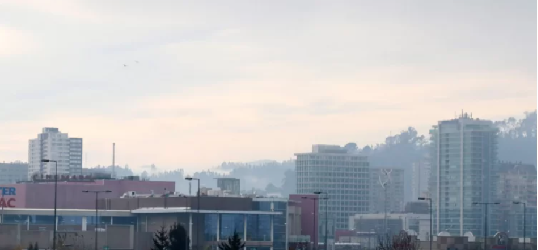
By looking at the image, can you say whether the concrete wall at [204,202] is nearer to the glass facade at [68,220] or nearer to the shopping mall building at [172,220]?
the shopping mall building at [172,220]

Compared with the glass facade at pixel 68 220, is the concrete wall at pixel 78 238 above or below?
below

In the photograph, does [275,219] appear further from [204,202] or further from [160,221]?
[160,221]

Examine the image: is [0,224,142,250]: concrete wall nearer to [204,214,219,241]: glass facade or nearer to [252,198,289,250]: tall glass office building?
[204,214,219,241]: glass facade

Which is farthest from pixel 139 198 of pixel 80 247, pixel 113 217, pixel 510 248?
pixel 510 248

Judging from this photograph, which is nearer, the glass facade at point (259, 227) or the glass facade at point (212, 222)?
the glass facade at point (212, 222)

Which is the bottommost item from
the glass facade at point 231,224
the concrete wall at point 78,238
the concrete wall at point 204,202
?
the concrete wall at point 78,238

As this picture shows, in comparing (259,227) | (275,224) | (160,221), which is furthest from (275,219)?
(160,221)

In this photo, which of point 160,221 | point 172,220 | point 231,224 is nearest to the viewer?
point 172,220

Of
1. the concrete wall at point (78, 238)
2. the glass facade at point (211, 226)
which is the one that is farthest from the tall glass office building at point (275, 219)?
the concrete wall at point (78, 238)

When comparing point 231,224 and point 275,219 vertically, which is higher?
point 275,219

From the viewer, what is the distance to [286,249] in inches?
7416

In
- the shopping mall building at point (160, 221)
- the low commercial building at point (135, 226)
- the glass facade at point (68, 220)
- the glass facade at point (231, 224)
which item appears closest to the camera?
the low commercial building at point (135, 226)

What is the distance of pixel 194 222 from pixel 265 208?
18.1 metres

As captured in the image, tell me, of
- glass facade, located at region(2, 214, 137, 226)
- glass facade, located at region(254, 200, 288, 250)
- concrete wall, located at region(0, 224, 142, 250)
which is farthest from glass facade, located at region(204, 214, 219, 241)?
glass facade, located at region(2, 214, 137, 226)
